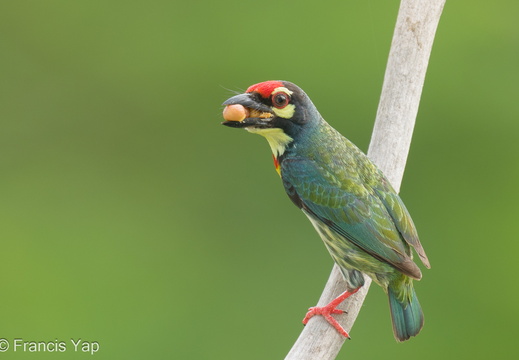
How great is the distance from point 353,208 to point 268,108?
39cm

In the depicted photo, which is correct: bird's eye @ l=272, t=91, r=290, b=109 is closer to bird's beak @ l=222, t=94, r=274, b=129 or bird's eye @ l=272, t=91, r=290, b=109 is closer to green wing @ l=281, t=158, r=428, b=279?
bird's beak @ l=222, t=94, r=274, b=129

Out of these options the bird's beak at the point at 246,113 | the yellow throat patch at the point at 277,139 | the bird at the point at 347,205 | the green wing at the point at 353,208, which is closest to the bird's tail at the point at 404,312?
the bird at the point at 347,205

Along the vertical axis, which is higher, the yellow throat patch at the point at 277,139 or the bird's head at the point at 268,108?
the bird's head at the point at 268,108

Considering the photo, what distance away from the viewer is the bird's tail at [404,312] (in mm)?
2611

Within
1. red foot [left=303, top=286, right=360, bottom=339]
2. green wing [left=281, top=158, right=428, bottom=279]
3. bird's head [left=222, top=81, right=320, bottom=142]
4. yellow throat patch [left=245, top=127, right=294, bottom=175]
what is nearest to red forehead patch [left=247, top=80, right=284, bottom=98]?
bird's head [left=222, top=81, right=320, bottom=142]

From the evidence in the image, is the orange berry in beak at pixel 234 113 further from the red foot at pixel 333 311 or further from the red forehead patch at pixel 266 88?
the red foot at pixel 333 311

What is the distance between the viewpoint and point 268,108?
250 cm

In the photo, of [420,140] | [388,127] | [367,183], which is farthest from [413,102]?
[420,140]

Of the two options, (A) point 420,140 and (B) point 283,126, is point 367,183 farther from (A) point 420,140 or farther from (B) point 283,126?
(A) point 420,140

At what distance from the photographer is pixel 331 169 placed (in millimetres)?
2656

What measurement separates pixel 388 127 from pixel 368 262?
447mm

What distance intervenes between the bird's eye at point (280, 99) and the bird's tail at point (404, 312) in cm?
63

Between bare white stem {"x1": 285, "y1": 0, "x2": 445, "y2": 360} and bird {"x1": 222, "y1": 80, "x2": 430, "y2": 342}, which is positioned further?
bare white stem {"x1": 285, "y1": 0, "x2": 445, "y2": 360}

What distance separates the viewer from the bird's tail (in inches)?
103
